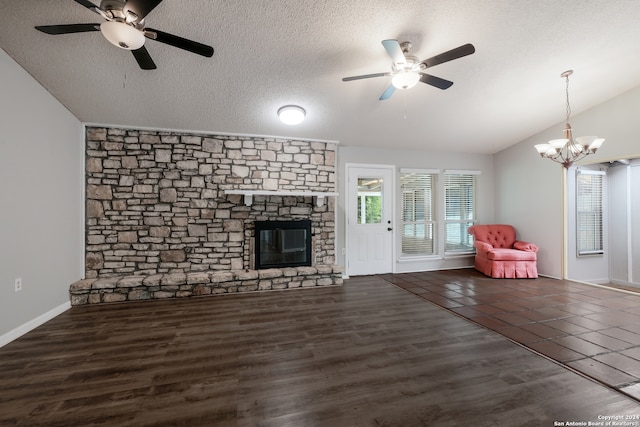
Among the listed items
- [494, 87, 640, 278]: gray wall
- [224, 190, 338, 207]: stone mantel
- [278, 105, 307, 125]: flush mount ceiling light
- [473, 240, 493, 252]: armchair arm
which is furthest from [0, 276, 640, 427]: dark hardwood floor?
[494, 87, 640, 278]: gray wall

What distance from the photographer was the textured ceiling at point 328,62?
7.72ft

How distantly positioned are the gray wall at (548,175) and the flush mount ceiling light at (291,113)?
4593 mm

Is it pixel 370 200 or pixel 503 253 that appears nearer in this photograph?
pixel 503 253

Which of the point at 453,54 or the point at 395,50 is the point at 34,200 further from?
the point at 453,54

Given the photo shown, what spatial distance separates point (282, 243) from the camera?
4520 millimetres

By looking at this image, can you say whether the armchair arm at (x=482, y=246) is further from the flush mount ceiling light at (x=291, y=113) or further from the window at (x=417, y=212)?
the flush mount ceiling light at (x=291, y=113)

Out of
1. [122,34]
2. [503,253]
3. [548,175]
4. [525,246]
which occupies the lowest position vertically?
[503,253]

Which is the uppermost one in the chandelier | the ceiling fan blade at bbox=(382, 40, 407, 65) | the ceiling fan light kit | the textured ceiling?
the textured ceiling

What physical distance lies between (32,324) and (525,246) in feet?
23.5

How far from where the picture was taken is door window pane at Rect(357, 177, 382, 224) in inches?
203

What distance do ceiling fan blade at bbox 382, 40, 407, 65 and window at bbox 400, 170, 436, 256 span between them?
10.4 ft

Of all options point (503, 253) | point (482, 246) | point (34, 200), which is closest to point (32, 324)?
point (34, 200)

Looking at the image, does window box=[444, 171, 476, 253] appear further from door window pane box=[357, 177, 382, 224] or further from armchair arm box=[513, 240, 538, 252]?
door window pane box=[357, 177, 382, 224]

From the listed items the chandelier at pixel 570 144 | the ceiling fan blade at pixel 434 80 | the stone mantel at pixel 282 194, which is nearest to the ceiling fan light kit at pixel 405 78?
the ceiling fan blade at pixel 434 80
